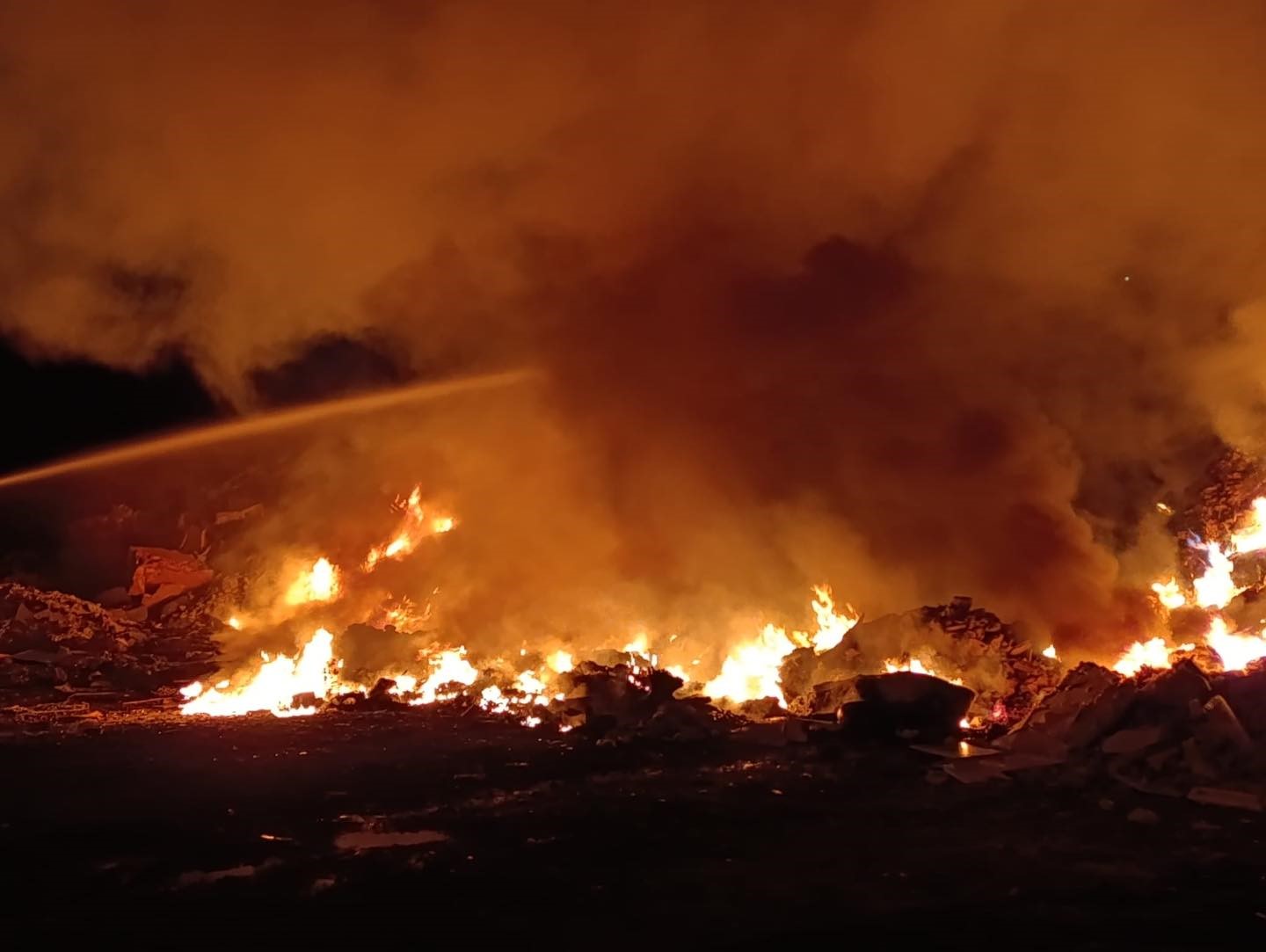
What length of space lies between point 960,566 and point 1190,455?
5228 mm

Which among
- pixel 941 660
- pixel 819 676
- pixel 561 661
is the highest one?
pixel 561 661

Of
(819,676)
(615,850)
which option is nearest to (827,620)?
(819,676)

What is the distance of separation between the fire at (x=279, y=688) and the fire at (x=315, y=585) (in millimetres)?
4701

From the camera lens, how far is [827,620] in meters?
13.3

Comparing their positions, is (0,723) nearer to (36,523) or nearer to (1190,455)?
(36,523)

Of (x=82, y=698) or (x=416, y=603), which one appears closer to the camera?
(x=82, y=698)

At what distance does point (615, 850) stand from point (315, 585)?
43.2ft

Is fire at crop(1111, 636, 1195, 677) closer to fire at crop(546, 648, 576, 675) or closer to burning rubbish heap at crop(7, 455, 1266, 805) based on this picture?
burning rubbish heap at crop(7, 455, 1266, 805)

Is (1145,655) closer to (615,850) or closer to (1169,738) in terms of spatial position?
(1169,738)

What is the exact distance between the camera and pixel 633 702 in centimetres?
1055

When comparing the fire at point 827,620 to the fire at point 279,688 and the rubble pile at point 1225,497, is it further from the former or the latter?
the fire at point 279,688

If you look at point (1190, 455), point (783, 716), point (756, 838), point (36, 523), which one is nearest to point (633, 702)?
point (783, 716)

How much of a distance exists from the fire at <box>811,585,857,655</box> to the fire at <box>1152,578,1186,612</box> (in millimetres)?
4257

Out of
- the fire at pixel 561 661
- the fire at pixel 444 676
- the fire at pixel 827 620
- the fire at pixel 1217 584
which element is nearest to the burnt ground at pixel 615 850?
the fire at pixel 444 676
